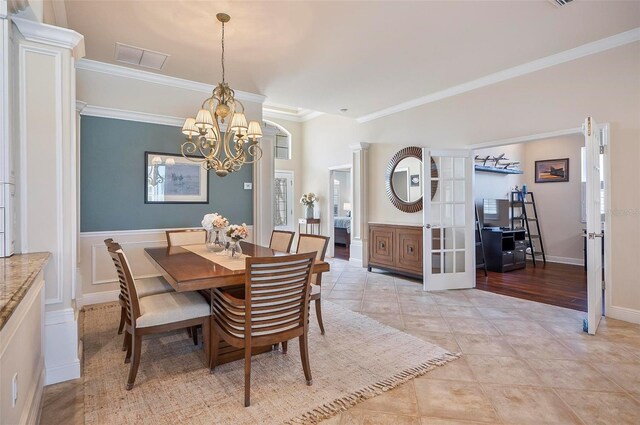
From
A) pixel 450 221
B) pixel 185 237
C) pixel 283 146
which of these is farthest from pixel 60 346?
pixel 283 146

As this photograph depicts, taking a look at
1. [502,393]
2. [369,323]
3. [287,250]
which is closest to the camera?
[502,393]

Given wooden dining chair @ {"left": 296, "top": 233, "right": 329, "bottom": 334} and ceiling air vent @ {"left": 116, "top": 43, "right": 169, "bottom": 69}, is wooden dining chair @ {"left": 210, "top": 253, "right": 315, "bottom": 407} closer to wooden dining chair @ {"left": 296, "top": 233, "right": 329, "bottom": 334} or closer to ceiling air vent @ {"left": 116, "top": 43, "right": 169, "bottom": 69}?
wooden dining chair @ {"left": 296, "top": 233, "right": 329, "bottom": 334}

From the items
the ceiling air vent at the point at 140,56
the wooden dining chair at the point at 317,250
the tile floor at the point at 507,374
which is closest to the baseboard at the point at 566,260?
the tile floor at the point at 507,374

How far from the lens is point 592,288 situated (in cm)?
297

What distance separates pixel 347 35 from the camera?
3291 mm

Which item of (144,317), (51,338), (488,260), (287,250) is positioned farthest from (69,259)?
(488,260)

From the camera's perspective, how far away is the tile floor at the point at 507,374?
187cm

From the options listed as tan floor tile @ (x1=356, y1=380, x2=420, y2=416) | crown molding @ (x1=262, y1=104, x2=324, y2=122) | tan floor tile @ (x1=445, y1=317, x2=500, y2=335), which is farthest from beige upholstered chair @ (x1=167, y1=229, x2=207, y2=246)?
crown molding @ (x1=262, y1=104, x2=324, y2=122)

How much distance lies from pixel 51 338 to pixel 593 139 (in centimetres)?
461

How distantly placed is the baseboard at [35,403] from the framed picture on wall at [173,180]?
101 inches

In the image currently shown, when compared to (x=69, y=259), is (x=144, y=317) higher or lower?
lower

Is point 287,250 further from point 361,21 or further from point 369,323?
point 361,21

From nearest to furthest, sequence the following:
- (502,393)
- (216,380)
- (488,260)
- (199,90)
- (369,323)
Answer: (502,393) < (216,380) < (369,323) < (199,90) < (488,260)

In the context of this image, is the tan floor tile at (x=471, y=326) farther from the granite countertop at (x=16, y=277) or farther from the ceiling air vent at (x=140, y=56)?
the ceiling air vent at (x=140, y=56)
